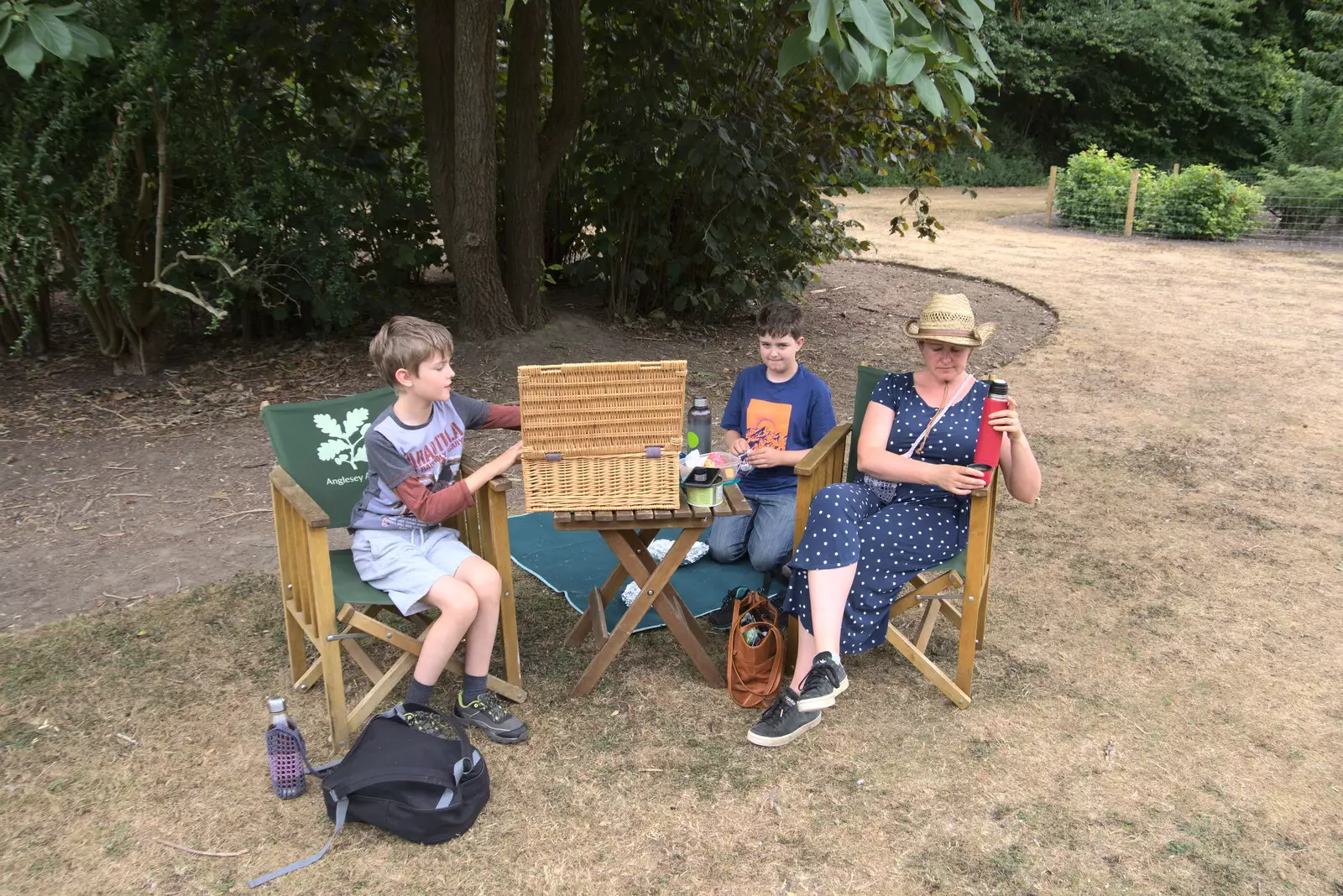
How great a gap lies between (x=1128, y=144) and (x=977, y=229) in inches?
579

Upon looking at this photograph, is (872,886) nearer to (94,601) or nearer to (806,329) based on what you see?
(94,601)

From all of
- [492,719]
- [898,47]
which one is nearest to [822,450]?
[898,47]

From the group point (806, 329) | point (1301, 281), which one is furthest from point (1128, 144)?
point (806, 329)

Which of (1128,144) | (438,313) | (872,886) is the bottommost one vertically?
(872,886)

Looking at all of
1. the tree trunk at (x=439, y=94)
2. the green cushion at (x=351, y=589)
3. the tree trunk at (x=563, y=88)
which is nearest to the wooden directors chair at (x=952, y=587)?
the green cushion at (x=351, y=589)

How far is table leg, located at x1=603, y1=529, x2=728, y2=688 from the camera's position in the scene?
3168 millimetres

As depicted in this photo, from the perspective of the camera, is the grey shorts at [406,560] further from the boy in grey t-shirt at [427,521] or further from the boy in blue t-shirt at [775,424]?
the boy in blue t-shirt at [775,424]

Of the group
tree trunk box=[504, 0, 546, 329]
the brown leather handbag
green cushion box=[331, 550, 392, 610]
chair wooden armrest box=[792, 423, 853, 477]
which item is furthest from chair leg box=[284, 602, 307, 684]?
tree trunk box=[504, 0, 546, 329]

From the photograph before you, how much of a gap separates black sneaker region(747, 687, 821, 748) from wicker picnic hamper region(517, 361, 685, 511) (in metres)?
0.69

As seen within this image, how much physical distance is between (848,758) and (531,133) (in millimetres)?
5580

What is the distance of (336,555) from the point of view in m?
3.27

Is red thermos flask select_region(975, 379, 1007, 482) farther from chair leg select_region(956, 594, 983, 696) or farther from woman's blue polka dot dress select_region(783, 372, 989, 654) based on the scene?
chair leg select_region(956, 594, 983, 696)

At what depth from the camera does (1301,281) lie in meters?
11.9

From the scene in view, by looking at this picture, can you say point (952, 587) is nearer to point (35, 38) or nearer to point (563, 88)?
point (35, 38)
